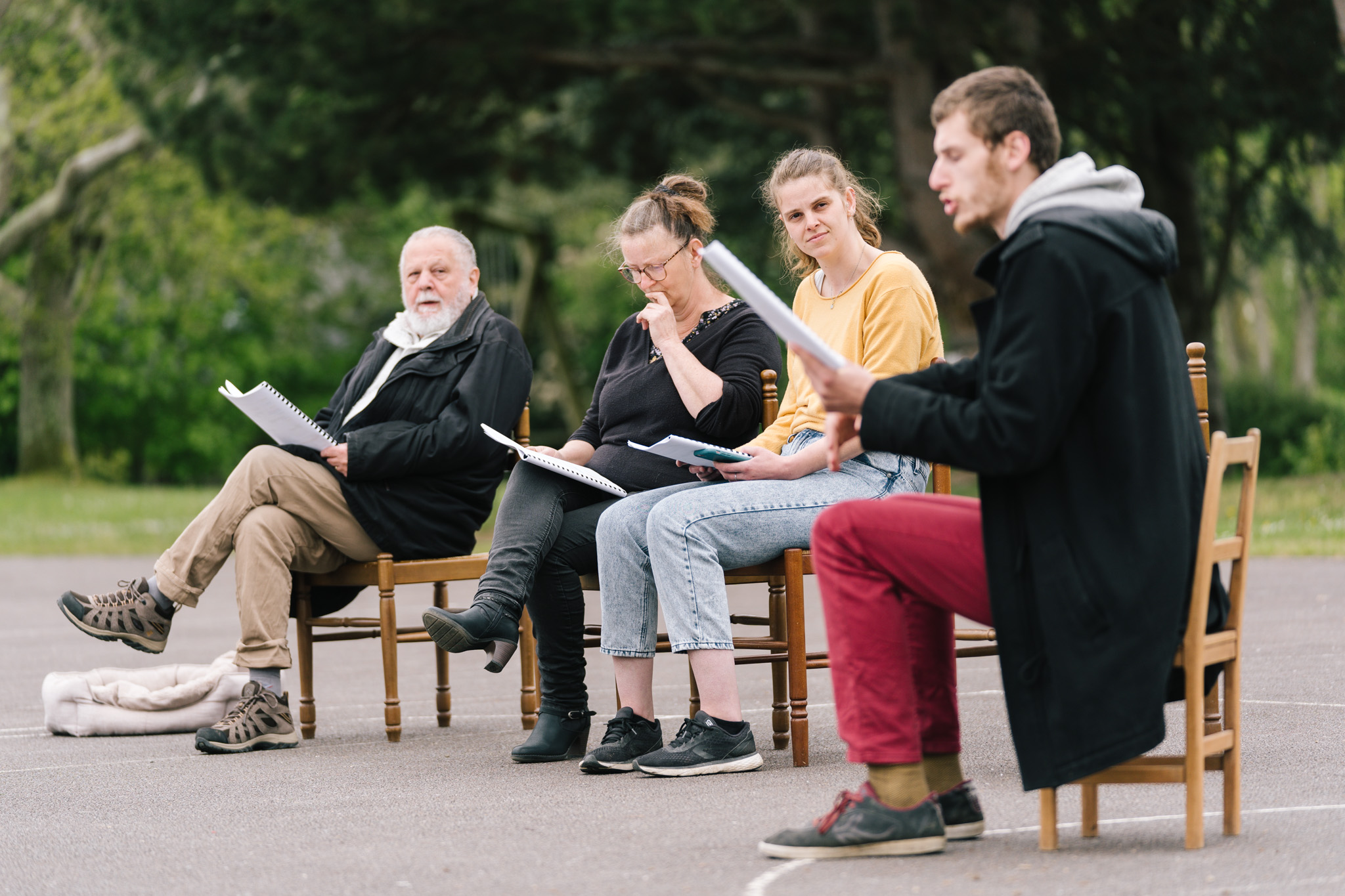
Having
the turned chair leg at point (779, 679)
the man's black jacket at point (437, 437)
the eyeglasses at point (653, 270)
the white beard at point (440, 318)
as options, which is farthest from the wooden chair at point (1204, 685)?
the white beard at point (440, 318)

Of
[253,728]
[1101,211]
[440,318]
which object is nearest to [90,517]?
[440,318]

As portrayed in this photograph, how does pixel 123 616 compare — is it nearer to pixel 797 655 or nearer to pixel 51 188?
pixel 797 655

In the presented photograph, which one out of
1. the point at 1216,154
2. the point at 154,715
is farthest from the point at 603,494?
the point at 1216,154

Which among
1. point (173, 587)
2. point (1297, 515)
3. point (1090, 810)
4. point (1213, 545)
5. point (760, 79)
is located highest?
point (760, 79)

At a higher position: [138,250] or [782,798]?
[138,250]

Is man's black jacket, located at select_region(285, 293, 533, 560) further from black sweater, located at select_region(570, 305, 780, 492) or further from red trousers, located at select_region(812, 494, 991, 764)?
red trousers, located at select_region(812, 494, 991, 764)

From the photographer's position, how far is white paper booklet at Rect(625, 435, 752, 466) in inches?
179

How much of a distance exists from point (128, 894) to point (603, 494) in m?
2.16

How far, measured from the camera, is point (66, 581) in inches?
486

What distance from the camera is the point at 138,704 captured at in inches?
231

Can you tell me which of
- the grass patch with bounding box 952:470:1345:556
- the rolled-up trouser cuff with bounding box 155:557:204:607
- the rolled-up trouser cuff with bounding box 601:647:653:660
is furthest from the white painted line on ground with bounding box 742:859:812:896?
the grass patch with bounding box 952:470:1345:556

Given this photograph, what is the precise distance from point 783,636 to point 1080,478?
2.17 meters

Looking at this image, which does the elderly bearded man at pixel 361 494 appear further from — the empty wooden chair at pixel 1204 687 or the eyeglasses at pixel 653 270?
the empty wooden chair at pixel 1204 687

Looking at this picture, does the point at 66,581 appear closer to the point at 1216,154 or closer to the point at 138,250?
the point at 1216,154
